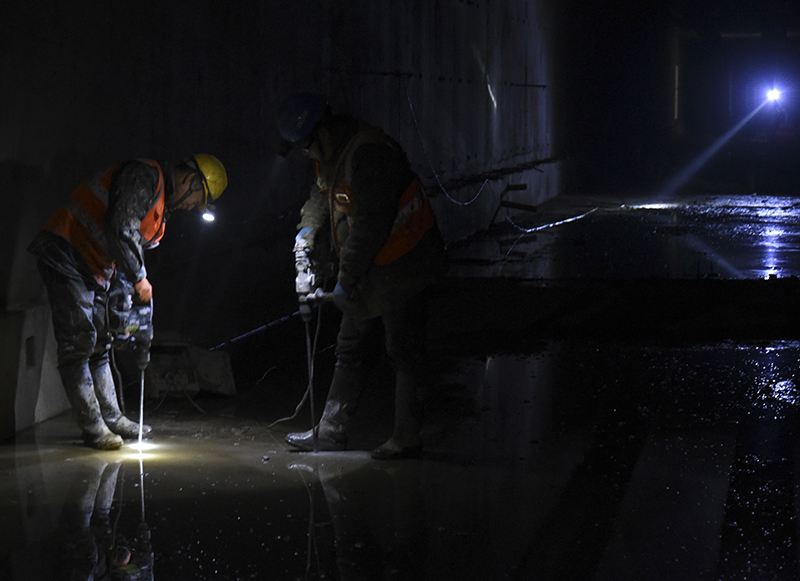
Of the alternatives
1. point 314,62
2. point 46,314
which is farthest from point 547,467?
point 314,62

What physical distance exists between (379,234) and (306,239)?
72 cm

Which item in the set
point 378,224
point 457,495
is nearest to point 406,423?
point 457,495

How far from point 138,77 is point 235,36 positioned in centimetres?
169

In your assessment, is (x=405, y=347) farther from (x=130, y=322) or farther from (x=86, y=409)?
(x=86, y=409)

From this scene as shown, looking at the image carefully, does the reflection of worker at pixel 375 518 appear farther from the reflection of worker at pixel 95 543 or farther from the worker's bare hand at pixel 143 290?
the worker's bare hand at pixel 143 290

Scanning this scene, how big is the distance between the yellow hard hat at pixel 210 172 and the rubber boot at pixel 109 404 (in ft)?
3.77

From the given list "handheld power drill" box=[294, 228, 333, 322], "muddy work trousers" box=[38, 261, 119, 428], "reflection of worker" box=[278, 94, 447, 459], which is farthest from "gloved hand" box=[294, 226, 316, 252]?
"muddy work trousers" box=[38, 261, 119, 428]

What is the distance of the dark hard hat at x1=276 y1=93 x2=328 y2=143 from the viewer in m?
5.32

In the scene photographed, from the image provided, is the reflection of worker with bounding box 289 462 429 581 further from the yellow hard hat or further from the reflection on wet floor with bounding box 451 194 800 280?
the reflection on wet floor with bounding box 451 194 800 280

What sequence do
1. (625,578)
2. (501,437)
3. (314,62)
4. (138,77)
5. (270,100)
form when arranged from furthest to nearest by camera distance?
1. (314,62)
2. (270,100)
3. (138,77)
4. (501,437)
5. (625,578)

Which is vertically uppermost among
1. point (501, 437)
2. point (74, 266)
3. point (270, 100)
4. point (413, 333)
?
point (270, 100)

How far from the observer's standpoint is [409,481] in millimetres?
5047

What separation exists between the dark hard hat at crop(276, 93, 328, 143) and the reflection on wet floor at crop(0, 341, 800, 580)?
5.54ft

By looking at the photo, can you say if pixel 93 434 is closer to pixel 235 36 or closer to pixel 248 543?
pixel 248 543
